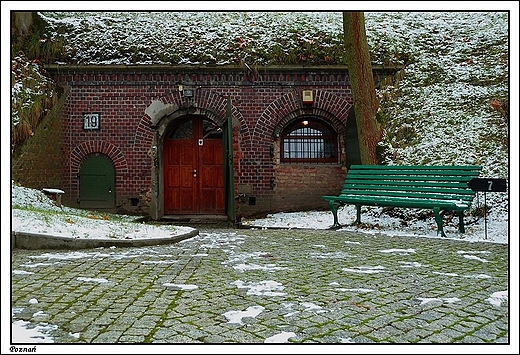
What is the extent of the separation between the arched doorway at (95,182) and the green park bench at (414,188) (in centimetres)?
649

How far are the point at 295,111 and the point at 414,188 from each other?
5.12 meters

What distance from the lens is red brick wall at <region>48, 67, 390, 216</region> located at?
12820 mm

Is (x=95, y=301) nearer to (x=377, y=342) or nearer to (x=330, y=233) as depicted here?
(x=377, y=342)

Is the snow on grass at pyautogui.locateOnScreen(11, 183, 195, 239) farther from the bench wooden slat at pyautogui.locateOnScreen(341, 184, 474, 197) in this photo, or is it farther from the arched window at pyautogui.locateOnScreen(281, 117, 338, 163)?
the arched window at pyautogui.locateOnScreen(281, 117, 338, 163)

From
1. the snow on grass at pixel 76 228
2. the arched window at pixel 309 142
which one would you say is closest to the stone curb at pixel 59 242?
the snow on grass at pixel 76 228

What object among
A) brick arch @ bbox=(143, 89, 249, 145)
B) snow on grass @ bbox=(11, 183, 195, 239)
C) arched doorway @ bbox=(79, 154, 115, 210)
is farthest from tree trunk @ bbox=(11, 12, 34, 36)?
snow on grass @ bbox=(11, 183, 195, 239)

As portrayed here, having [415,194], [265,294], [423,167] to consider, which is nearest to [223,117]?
[423,167]

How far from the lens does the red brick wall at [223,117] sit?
1282 cm

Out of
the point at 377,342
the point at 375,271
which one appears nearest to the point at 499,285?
the point at 375,271

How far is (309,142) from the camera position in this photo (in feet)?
43.4

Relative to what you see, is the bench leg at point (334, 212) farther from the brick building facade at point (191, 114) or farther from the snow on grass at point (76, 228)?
the brick building facade at point (191, 114)

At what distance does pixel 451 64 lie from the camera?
1366cm

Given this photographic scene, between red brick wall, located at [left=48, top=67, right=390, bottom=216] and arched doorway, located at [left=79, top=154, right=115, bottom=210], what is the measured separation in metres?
0.17

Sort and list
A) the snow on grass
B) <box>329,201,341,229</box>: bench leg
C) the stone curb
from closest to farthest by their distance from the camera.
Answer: the stone curb < the snow on grass < <box>329,201,341,229</box>: bench leg
